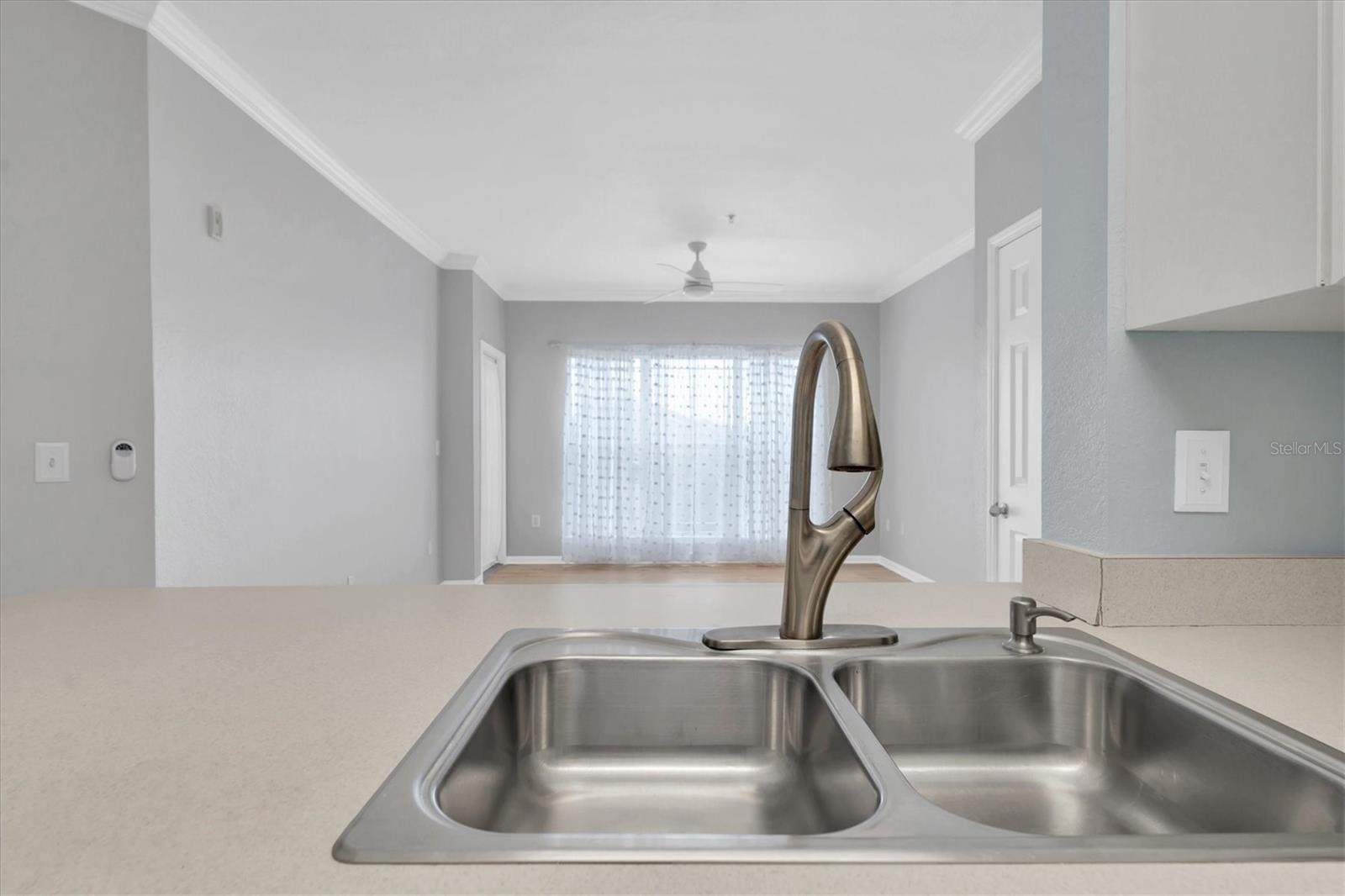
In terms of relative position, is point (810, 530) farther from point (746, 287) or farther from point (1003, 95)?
point (746, 287)

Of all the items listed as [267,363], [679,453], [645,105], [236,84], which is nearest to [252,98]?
[236,84]

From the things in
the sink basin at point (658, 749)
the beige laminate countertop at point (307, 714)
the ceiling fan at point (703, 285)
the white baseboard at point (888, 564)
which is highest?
the ceiling fan at point (703, 285)

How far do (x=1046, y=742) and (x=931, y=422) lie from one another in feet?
17.6

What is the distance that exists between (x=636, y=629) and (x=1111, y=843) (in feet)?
1.99

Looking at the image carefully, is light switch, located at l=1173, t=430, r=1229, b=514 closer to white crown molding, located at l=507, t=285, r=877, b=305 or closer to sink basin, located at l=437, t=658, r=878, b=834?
sink basin, located at l=437, t=658, r=878, b=834

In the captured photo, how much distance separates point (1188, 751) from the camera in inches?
29.1

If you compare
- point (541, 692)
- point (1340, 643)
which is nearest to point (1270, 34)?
point (1340, 643)

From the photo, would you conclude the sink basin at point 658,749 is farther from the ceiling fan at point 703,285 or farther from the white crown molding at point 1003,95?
the ceiling fan at point 703,285

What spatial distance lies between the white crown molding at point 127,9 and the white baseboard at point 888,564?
5.50m

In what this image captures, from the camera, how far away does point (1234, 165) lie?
895mm

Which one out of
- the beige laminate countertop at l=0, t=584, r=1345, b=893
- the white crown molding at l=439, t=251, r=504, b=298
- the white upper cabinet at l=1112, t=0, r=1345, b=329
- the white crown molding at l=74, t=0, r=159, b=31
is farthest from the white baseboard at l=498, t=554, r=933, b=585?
the white upper cabinet at l=1112, t=0, r=1345, b=329

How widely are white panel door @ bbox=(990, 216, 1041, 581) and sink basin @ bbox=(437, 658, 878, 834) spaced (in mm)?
2363

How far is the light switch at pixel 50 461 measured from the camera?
85.8 inches

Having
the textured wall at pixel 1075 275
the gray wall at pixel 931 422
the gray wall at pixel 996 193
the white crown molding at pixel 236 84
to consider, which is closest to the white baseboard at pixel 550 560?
the gray wall at pixel 931 422
